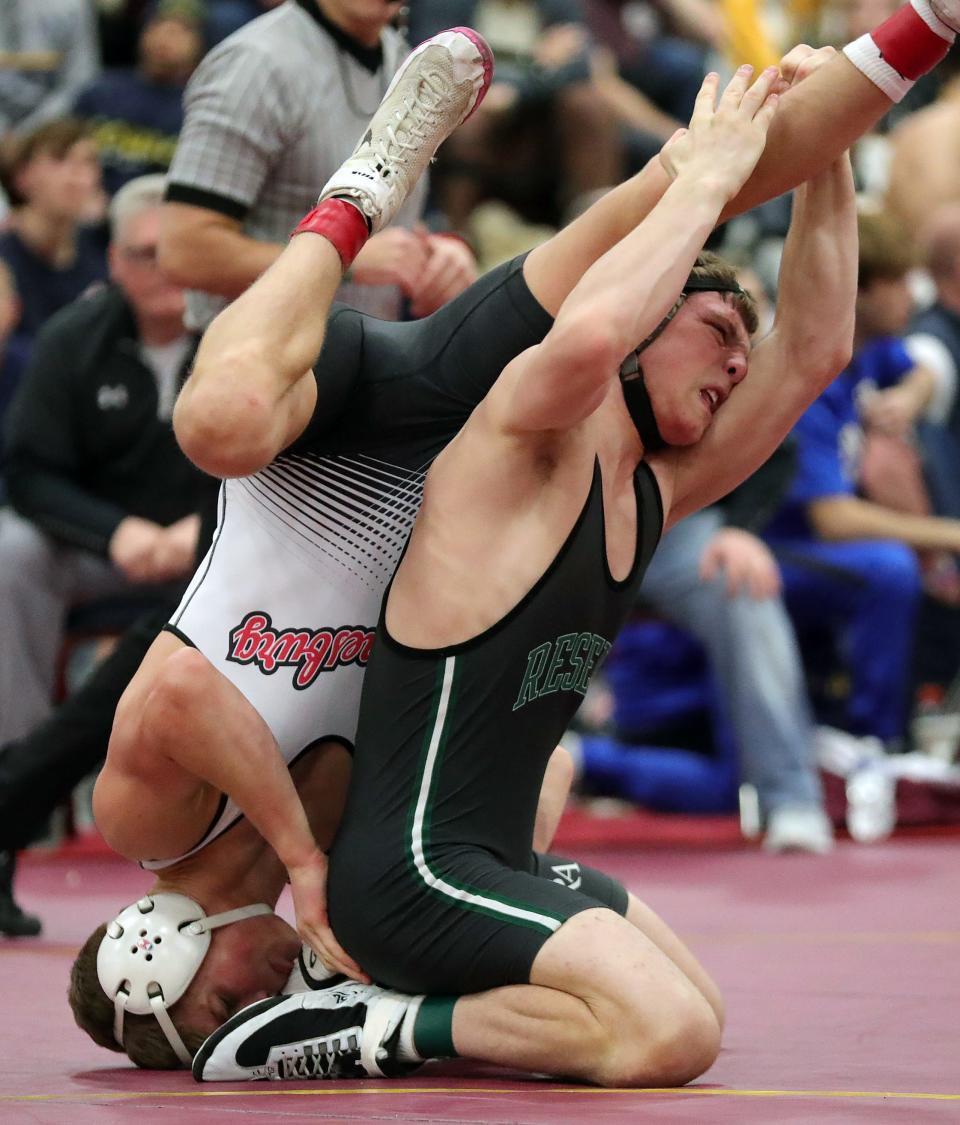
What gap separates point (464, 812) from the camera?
308cm

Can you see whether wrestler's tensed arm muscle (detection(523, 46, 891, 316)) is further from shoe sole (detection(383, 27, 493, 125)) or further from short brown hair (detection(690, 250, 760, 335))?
shoe sole (detection(383, 27, 493, 125))

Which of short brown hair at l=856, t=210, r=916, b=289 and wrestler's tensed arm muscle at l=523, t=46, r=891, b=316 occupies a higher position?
wrestler's tensed arm muscle at l=523, t=46, r=891, b=316

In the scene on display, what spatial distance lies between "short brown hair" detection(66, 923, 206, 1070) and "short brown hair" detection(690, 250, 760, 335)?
1.40 meters

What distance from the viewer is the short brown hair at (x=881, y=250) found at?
7031 millimetres

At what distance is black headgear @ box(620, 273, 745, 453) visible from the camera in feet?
10.6

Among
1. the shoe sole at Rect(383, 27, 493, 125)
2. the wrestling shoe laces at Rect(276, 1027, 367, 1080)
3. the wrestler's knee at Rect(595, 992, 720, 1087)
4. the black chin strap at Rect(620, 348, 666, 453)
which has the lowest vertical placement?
the wrestling shoe laces at Rect(276, 1027, 367, 1080)

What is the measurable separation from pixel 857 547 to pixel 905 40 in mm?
3947

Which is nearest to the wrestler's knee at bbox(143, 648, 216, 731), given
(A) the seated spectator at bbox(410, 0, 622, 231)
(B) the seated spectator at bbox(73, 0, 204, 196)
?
(B) the seated spectator at bbox(73, 0, 204, 196)

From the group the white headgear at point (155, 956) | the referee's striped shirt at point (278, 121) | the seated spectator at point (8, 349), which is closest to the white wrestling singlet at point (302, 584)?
the white headgear at point (155, 956)

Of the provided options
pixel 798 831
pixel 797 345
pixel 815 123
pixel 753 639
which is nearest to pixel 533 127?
pixel 753 639

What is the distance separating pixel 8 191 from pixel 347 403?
16.3 ft

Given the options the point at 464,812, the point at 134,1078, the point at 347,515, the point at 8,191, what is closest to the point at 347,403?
the point at 347,515

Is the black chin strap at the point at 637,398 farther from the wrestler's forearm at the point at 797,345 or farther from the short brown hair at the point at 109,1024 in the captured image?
the short brown hair at the point at 109,1024

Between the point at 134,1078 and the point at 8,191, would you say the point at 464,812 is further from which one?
the point at 8,191
